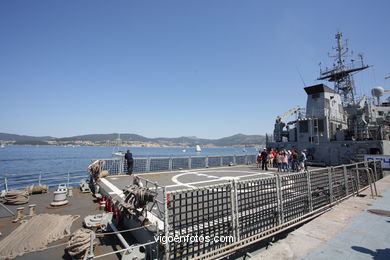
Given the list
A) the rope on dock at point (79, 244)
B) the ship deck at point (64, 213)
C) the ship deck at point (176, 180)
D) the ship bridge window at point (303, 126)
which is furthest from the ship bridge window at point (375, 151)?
the rope on dock at point (79, 244)

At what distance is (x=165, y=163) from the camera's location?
16531 mm

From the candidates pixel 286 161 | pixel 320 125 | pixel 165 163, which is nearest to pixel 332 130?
pixel 320 125

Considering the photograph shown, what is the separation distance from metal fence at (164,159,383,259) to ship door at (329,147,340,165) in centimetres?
1628

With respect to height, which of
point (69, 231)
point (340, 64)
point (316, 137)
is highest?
point (340, 64)

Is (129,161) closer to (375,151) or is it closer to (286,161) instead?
(286,161)

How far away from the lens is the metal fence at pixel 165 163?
14.2 metres

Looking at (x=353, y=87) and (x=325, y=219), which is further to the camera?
(x=353, y=87)

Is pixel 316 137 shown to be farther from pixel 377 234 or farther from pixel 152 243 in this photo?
pixel 152 243

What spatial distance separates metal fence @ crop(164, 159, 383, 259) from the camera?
4213 millimetres

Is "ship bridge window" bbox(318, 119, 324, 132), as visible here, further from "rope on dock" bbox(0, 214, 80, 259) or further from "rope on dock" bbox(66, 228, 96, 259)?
"rope on dock" bbox(66, 228, 96, 259)

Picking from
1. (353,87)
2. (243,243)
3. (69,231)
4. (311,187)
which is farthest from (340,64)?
(69,231)

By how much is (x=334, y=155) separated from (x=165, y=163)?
63.6ft

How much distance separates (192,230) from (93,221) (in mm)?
3737

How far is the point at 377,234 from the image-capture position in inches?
203
